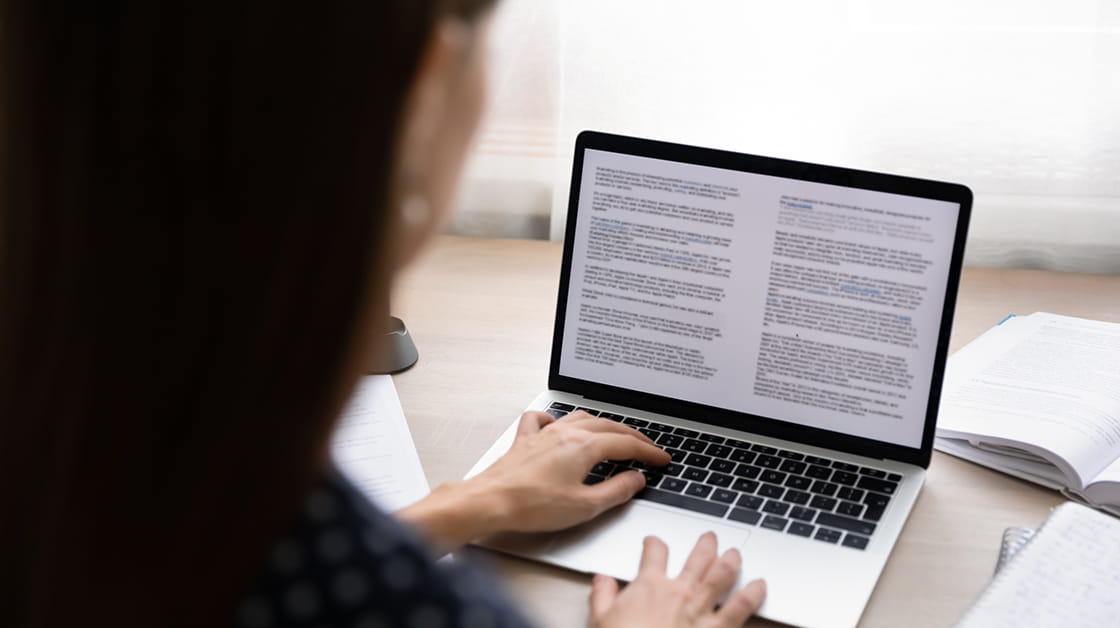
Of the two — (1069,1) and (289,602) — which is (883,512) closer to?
(289,602)

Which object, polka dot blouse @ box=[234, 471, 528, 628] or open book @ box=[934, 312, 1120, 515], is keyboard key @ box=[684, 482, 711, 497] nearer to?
open book @ box=[934, 312, 1120, 515]

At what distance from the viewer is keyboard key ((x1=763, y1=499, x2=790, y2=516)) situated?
2.83 feet

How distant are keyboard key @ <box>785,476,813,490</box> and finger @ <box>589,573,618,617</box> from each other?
0.63 feet

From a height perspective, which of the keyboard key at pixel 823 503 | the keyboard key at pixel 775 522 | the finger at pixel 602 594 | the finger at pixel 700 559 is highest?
the keyboard key at pixel 823 503

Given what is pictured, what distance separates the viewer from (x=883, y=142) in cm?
142

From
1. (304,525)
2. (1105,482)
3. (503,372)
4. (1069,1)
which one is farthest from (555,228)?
(304,525)

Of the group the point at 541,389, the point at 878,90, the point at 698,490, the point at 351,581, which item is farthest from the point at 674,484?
the point at 878,90

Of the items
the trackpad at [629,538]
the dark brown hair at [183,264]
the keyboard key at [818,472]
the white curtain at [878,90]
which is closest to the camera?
the dark brown hair at [183,264]

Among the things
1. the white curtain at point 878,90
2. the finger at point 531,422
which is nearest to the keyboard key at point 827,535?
the finger at point 531,422

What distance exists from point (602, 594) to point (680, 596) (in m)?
0.06

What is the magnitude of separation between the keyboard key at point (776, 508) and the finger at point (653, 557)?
0.33 ft

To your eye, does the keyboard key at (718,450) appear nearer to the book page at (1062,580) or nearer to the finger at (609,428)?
the finger at (609,428)

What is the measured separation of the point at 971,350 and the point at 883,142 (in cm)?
39

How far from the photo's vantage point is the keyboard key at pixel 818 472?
912 mm
